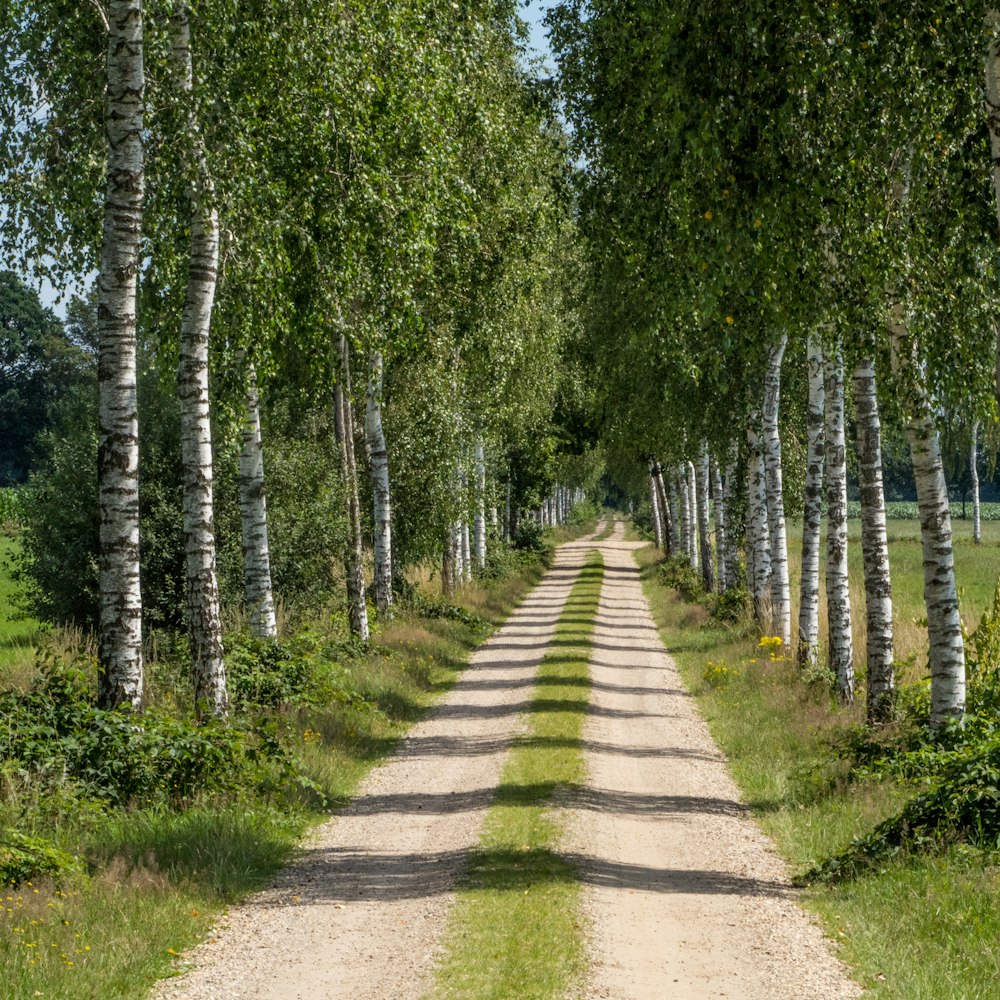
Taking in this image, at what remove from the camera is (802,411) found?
94.3 feet

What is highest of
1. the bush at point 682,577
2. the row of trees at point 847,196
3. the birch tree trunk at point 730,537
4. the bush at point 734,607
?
the row of trees at point 847,196

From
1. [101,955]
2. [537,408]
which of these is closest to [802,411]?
[537,408]

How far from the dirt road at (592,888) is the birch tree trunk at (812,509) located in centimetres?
333

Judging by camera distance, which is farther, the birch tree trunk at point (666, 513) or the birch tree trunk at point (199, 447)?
the birch tree trunk at point (666, 513)

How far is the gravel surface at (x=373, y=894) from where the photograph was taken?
761 centimetres

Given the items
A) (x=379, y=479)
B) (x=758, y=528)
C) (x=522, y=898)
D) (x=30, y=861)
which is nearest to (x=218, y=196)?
(x=30, y=861)

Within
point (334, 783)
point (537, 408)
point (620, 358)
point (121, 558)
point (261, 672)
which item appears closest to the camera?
point (121, 558)

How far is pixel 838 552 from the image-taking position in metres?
16.8

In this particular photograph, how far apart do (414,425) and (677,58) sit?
19.1m

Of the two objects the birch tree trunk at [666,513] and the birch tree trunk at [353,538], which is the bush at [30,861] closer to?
the birch tree trunk at [353,538]

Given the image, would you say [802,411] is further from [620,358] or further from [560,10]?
[560,10]

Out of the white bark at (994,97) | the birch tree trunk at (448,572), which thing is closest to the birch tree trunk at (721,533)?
the birch tree trunk at (448,572)

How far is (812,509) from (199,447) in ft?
32.4

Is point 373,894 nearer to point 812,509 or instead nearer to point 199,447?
point 199,447
